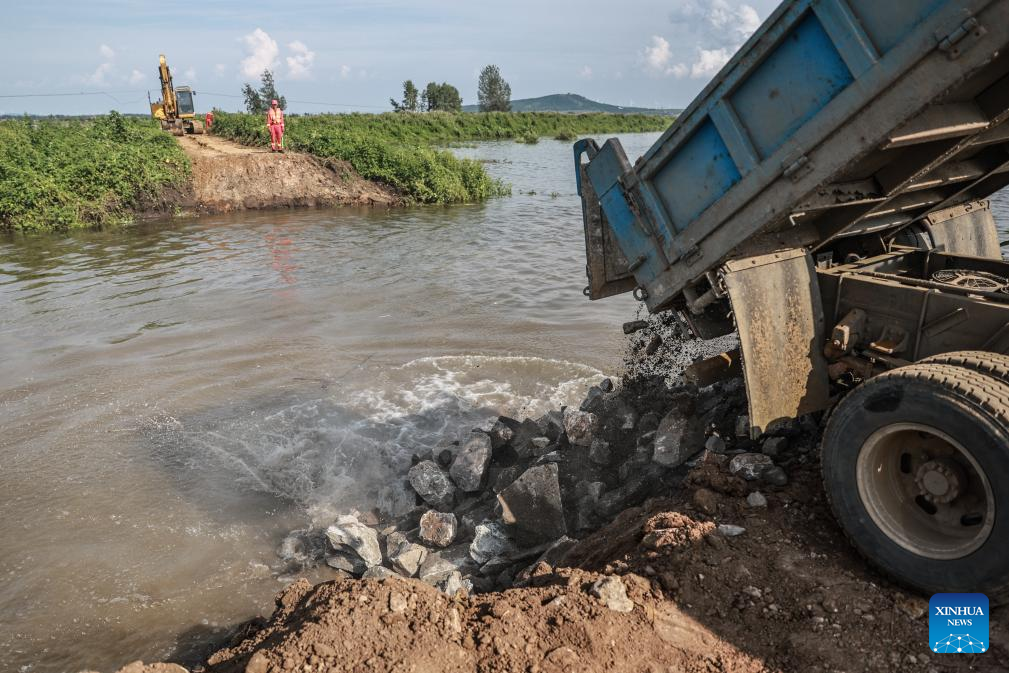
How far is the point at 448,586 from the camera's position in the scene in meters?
3.60

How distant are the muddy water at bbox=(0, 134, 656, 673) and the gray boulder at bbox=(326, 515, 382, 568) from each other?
46cm

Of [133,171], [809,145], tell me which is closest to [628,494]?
[809,145]

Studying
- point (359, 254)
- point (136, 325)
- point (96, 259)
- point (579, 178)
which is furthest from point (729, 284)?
point (96, 259)

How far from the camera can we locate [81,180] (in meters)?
16.5

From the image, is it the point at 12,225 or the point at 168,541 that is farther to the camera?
the point at 12,225

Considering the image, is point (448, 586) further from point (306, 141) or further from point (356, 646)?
point (306, 141)

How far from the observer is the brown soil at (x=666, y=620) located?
2.52 meters

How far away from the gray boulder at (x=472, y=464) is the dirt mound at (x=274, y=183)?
623 inches

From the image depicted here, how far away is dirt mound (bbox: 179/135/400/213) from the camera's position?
18.3 metres

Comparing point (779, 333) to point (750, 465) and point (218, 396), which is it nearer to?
point (750, 465)

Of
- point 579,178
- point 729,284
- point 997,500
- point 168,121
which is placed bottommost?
point 997,500

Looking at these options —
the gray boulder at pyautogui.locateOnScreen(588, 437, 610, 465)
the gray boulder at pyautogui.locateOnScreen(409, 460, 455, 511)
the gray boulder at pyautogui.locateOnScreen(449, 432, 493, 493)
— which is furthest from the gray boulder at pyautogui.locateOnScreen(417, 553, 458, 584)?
the gray boulder at pyautogui.locateOnScreen(588, 437, 610, 465)

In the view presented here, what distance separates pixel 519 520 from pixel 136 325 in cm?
716

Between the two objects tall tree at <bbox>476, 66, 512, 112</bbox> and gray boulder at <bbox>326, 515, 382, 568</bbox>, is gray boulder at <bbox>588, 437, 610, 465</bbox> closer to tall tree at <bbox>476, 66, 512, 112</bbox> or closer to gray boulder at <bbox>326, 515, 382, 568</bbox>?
gray boulder at <bbox>326, 515, 382, 568</bbox>
